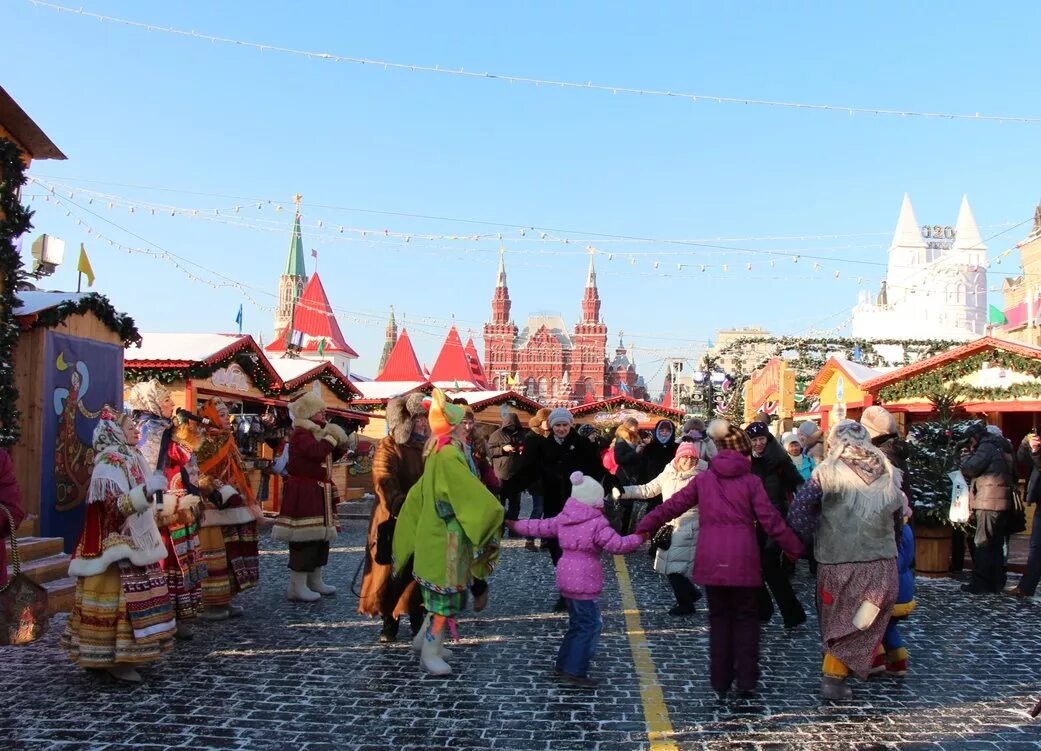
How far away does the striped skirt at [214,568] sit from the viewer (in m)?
7.05

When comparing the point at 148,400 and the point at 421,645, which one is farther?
the point at 148,400

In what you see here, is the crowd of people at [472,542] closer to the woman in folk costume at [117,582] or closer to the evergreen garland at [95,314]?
the woman in folk costume at [117,582]

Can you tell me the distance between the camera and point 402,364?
1729 inches

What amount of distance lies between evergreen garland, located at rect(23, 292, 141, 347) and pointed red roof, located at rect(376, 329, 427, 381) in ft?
105

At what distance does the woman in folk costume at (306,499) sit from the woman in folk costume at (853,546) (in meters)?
4.31

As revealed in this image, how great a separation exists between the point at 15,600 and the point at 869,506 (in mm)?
4927

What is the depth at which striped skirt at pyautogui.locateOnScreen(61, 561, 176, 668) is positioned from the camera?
17.2ft


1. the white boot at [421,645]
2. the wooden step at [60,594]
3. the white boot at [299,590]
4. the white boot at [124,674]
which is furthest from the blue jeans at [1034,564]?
the wooden step at [60,594]

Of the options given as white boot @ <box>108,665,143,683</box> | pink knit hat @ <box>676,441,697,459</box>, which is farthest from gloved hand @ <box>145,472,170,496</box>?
pink knit hat @ <box>676,441,697,459</box>

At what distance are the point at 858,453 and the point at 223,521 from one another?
493 centimetres

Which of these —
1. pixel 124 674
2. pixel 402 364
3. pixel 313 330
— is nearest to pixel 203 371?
pixel 124 674

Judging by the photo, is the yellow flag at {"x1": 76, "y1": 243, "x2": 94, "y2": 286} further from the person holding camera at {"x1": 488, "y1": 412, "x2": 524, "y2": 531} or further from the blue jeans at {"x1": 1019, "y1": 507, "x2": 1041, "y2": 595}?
the blue jeans at {"x1": 1019, "y1": 507, "x2": 1041, "y2": 595}

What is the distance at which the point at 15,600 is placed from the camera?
5160 mm

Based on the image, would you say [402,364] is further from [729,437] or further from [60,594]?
[729,437]
